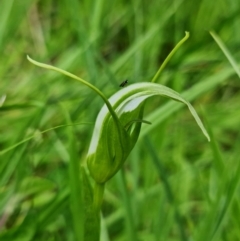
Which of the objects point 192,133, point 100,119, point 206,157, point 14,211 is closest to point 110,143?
point 100,119

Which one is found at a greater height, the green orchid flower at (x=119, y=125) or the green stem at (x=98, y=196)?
the green orchid flower at (x=119, y=125)

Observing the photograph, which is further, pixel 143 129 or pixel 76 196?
pixel 143 129

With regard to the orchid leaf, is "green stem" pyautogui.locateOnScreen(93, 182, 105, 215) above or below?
below

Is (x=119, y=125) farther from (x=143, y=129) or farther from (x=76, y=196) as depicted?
(x=143, y=129)

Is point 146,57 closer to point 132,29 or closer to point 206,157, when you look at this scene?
point 132,29

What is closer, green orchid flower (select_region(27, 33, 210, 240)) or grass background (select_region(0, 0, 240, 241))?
green orchid flower (select_region(27, 33, 210, 240))

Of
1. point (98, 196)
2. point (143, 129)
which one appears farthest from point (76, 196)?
point (143, 129)

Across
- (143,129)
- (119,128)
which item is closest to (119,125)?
(119,128)

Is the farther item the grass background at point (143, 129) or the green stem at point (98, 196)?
the grass background at point (143, 129)
